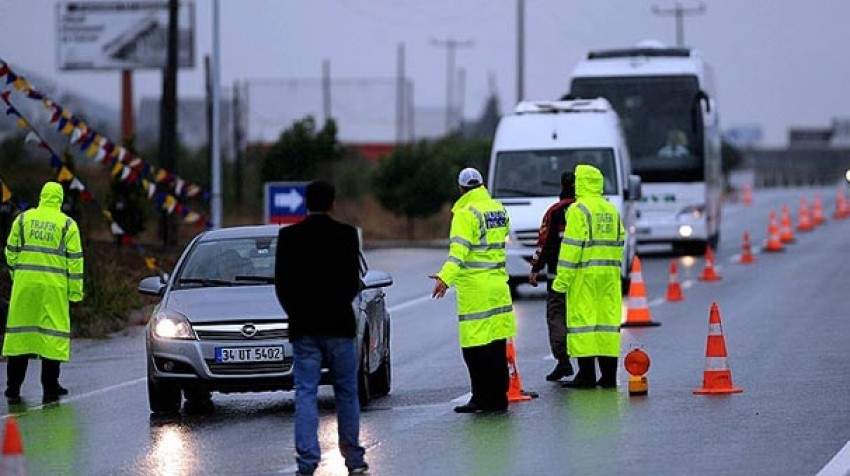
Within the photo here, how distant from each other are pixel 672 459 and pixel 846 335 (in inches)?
390

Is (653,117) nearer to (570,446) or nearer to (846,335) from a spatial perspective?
(846,335)

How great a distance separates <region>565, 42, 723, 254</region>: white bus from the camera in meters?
38.1

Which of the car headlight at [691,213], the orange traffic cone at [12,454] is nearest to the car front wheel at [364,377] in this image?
the orange traffic cone at [12,454]

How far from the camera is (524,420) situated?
577 inches

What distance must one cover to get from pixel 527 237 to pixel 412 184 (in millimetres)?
26875

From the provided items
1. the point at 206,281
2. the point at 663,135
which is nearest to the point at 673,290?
the point at 663,135

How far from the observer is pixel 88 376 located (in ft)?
64.4

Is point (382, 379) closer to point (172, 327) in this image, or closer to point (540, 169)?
point (172, 327)

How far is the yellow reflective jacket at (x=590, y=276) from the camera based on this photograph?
645 inches

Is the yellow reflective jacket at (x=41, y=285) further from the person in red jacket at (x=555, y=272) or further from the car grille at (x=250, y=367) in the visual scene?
the person in red jacket at (x=555, y=272)

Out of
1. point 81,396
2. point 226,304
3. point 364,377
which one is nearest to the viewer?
point 226,304

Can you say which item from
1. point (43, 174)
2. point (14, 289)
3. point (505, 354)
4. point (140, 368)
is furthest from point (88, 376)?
point (43, 174)

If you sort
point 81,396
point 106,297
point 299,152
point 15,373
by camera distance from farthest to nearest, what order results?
point 299,152, point 106,297, point 81,396, point 15,373

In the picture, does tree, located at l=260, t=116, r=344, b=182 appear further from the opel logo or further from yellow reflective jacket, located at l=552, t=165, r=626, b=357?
the opel logo
